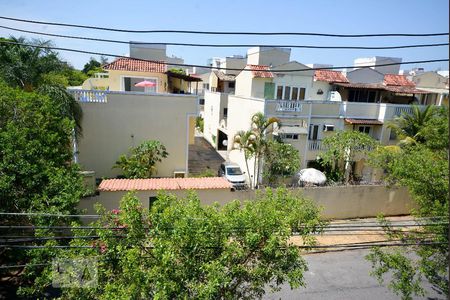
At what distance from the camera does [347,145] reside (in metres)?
19.0

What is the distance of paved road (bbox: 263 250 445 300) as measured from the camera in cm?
1153

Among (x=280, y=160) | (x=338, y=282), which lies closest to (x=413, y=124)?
(x=280, y=160)

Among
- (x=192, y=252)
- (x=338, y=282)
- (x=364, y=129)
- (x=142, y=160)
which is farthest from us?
(x=364, y=129)

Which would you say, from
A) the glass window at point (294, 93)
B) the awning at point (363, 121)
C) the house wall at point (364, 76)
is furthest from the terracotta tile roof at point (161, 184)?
the house wall at point (364, 76)

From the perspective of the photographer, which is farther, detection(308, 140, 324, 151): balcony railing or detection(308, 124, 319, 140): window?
detection(308, 124, 319, 140): window

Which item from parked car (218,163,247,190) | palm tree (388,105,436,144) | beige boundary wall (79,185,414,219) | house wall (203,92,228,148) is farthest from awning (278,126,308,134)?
house wall (203,92,228,148)

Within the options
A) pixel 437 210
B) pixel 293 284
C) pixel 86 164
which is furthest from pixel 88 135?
pixel 437 210

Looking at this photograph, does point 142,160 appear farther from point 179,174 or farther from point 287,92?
point 287,92

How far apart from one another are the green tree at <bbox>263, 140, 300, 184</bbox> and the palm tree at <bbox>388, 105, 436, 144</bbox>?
7486 mm

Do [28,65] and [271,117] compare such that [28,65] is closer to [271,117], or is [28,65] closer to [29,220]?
[29,220]

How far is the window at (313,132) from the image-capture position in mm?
21297

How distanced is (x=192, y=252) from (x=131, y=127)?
516 inches

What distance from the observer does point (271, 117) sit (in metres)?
19.9

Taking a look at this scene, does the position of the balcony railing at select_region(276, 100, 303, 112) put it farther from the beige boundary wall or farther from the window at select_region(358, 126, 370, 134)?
the beige boundary wall
